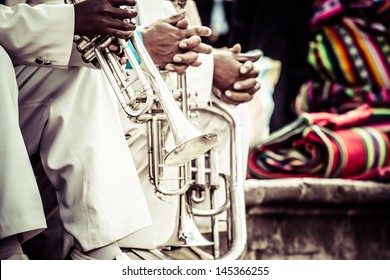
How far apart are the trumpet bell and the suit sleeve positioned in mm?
357

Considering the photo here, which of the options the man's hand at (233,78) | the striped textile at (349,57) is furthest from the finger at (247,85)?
the striped textile at (349,57)

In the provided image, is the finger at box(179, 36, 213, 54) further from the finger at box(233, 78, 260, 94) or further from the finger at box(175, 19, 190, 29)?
the finger at box(233, 78, 260, 94)

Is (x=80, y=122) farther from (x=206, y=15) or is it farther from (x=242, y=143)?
(x=206, y=15)

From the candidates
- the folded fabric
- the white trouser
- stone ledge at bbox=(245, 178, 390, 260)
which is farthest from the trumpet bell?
the folded fabric

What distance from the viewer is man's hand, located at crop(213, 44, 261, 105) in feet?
9.64

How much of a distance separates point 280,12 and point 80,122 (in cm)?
287

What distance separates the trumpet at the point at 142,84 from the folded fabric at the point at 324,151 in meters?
1.56

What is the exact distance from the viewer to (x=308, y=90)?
446 centimetres

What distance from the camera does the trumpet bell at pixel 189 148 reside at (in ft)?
7.43

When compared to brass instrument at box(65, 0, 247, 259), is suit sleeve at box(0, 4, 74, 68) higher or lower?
higher

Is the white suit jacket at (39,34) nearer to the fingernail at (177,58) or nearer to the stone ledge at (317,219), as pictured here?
the fingernail at (177,58)

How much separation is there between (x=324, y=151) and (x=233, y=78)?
1.04 meters

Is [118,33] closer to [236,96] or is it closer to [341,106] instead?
[236,96]
